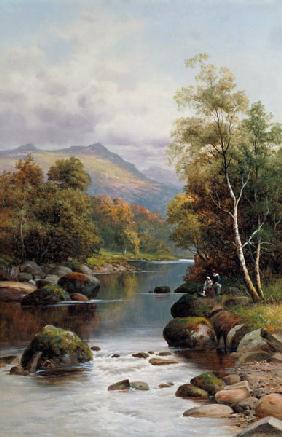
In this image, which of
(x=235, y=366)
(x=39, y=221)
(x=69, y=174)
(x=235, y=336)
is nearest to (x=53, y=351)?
(x=235, y=366)

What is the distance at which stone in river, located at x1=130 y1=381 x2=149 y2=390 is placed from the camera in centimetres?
2291

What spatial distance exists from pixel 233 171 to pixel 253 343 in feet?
53.8

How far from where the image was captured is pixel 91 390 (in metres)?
22.9

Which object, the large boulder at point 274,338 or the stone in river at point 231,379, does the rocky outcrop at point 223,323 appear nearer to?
the large boulder at point 274,338

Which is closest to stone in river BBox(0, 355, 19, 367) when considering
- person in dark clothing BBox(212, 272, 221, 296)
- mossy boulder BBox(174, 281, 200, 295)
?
person in dark clothing BBox(212, 272, 221, 296)

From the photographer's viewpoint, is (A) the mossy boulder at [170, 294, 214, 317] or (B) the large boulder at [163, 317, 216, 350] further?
(A) the mossy boulder at [170, 294, 214, 317]

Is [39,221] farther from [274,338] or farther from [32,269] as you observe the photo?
[274,338]

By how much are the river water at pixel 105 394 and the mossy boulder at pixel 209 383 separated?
3.35 feet

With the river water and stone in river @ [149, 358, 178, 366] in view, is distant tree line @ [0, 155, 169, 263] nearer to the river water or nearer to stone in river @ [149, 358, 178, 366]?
the river water

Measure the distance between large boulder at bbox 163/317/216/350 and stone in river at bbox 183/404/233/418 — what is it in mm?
12977

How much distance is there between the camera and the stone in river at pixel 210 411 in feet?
61.9

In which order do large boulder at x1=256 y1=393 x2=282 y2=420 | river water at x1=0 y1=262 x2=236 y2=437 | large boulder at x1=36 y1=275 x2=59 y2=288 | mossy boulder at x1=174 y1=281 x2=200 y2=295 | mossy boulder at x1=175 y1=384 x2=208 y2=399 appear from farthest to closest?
large boulder at x1=36 y1=275 x2=59 y2=288, mossy boulder at x1=174 y1=281 x2=200 y2=295, mossy boulder at x1=175 y1=384 x2=208 y2=399, large boulder at x1=256 y1=393 x2=282 y2=420, river water at x1=0 y1=262 x2=236 y2=437

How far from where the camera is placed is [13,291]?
61.9m

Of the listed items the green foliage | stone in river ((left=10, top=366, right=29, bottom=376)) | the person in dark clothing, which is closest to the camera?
stone in river ((left=10, top=366, right=29, bottom=376))
